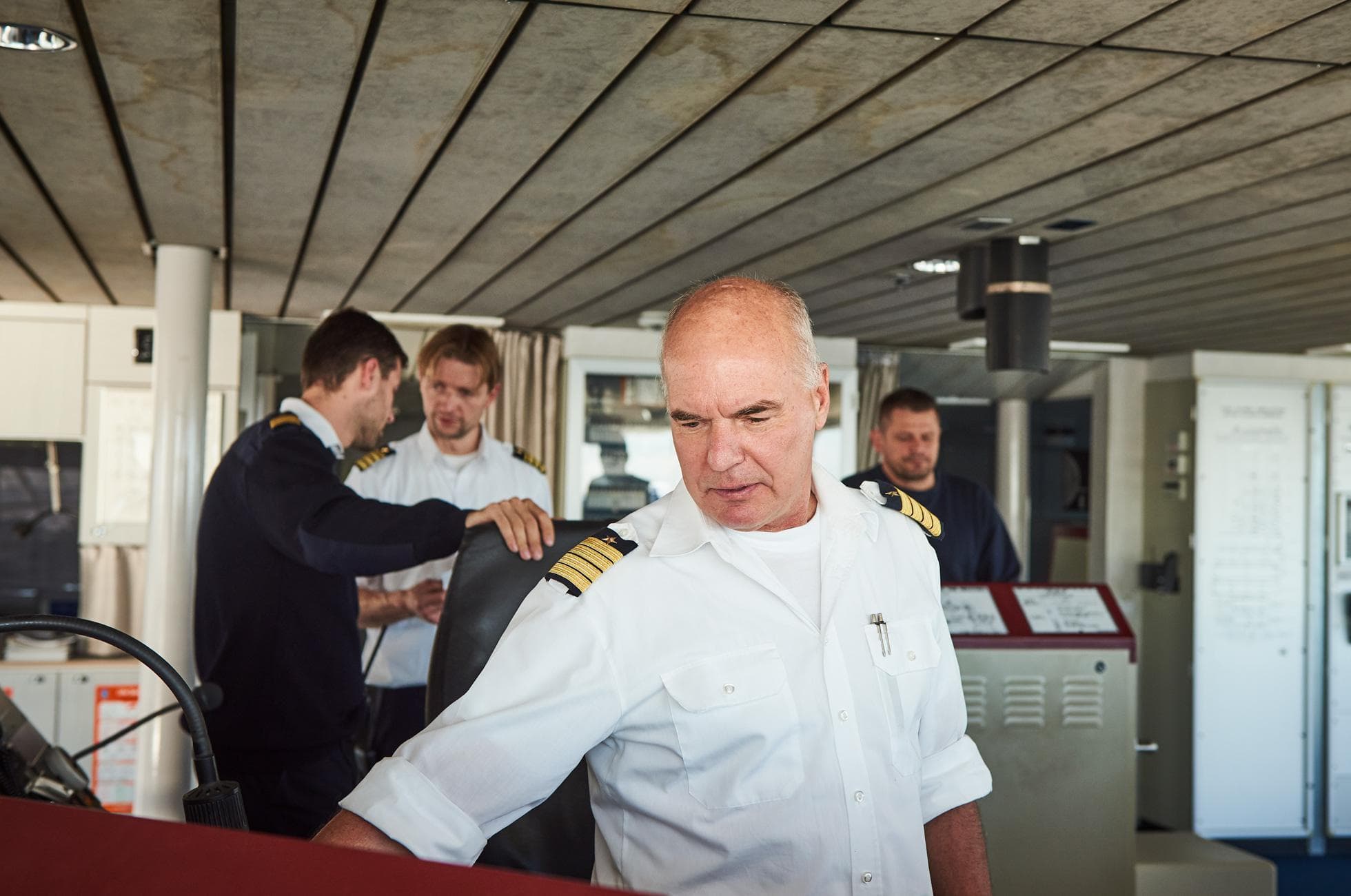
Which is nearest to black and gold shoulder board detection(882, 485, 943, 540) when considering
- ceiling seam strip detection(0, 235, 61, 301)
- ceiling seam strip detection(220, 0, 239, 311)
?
ceiling seam strip detection(220, 0, 239, 311)

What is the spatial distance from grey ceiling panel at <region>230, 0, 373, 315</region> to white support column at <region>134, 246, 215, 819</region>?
277mm

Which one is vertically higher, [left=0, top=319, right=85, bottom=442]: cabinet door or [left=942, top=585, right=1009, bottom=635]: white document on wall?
[left=0, top=319, right=85, bottom=442]: cabinet door

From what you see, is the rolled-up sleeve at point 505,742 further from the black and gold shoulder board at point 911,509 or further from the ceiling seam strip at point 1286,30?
the ceiling seam strip at point 1286,30

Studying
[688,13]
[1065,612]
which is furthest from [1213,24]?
[1065,612]

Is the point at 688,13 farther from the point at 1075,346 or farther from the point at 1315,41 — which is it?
the point at 1075,346

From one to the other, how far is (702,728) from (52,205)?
2.77m

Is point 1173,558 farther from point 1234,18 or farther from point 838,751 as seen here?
point 838,751

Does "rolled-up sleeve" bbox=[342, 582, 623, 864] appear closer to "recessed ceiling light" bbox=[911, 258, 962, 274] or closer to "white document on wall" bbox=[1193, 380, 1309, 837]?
"recessed ceiling light" bbox=[911, 258, 962, 274]

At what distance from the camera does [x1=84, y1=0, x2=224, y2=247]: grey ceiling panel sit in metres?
Result: 1.86

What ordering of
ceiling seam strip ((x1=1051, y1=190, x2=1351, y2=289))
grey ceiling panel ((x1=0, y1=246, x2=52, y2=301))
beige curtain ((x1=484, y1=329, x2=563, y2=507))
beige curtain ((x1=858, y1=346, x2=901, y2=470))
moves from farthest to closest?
beige curtain ((x1=858, y1=346, x2=901, y2=470)) → beige curtain ((x1=484, y1=329, x2=563, y2=507)) → grey ceiling panel ((x1=0, y1=246, x2=52, y2=301)) → ceiling seam strip ((x1=1051, y1=190, x2=1351, y2=289))

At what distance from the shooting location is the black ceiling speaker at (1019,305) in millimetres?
3439

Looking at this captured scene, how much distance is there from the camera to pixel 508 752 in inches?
49.8

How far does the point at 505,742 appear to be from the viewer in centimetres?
126

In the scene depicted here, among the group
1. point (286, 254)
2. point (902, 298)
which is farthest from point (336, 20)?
point (902, 298)
